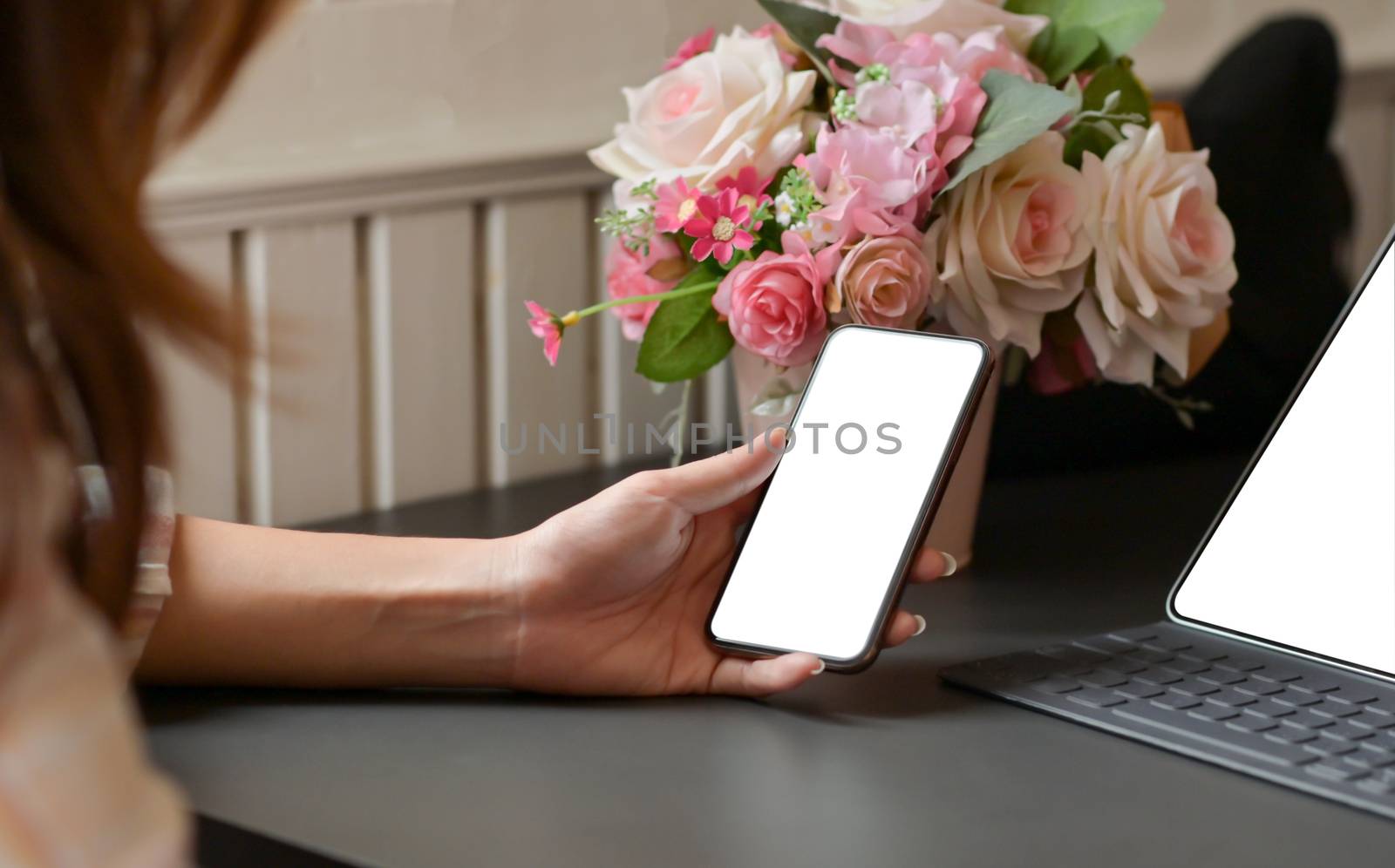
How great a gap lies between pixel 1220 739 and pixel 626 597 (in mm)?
283

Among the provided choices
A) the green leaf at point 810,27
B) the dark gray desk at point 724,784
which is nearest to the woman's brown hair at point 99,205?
the dark gray desk at point 724,784

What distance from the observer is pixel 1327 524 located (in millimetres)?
712

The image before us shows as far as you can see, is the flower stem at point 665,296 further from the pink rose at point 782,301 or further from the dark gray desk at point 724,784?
the dark gray desk at point 724,784

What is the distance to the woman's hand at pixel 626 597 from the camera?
0.72 meters

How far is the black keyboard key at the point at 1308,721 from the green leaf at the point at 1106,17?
409 millimetres

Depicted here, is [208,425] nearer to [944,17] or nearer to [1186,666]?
[944,17]

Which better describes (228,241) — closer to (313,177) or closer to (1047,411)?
(313,177)

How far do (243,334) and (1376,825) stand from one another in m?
0.45

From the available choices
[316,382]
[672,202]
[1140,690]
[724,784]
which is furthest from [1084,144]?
[316,382]

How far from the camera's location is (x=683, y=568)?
0.76m

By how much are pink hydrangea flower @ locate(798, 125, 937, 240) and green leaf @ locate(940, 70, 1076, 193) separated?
0.07 ft

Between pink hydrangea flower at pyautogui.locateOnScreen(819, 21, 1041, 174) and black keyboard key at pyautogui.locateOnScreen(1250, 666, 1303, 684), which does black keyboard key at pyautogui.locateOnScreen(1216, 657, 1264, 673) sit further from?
pink hydrangea flower at pyautogui.locateOnScreen(819, 21, 1041, 174)

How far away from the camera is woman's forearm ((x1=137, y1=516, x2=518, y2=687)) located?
72 cm

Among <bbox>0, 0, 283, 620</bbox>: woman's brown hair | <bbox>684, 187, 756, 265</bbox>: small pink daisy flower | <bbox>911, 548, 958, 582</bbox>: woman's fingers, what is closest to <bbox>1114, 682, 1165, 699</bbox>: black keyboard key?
<bbox>911, 548, 958, 582</bbox>: woman's fingers
